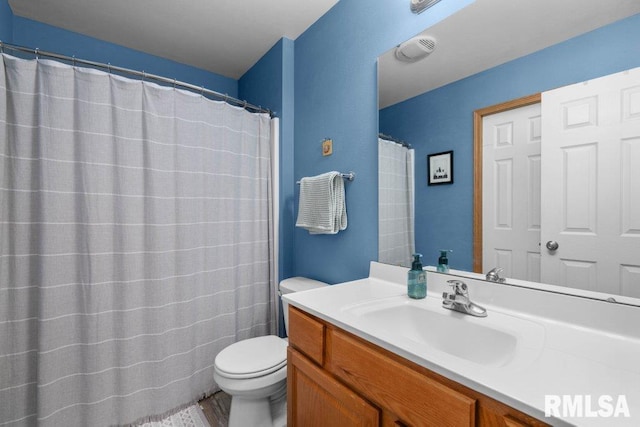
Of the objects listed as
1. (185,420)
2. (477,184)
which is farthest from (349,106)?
(185,420)

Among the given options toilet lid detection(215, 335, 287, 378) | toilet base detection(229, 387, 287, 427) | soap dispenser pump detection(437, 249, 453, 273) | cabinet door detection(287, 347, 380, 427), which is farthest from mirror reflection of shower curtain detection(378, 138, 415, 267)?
toilet base detection(229, 387, 287, 427)

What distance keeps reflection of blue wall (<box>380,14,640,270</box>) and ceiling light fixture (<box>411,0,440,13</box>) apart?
362 mm

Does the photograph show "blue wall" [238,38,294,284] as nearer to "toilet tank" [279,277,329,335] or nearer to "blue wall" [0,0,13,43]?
"toilet tank" [279,277,329,335]

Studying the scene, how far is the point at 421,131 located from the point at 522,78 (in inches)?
15.7

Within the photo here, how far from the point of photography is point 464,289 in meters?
0.98

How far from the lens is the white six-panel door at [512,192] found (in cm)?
93

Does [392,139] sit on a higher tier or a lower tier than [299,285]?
higher

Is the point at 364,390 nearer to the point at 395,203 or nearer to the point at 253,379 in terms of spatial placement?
the point at 253,379

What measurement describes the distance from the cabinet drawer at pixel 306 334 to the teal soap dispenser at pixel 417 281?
15.8 inches

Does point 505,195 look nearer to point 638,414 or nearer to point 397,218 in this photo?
point 397,218

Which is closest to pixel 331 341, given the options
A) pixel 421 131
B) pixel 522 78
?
pixel 421 131

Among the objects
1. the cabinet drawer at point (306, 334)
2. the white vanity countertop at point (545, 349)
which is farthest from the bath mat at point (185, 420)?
the white vanity countertop at point (545, 349)

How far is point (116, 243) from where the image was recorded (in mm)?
1487

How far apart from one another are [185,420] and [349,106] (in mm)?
1961
